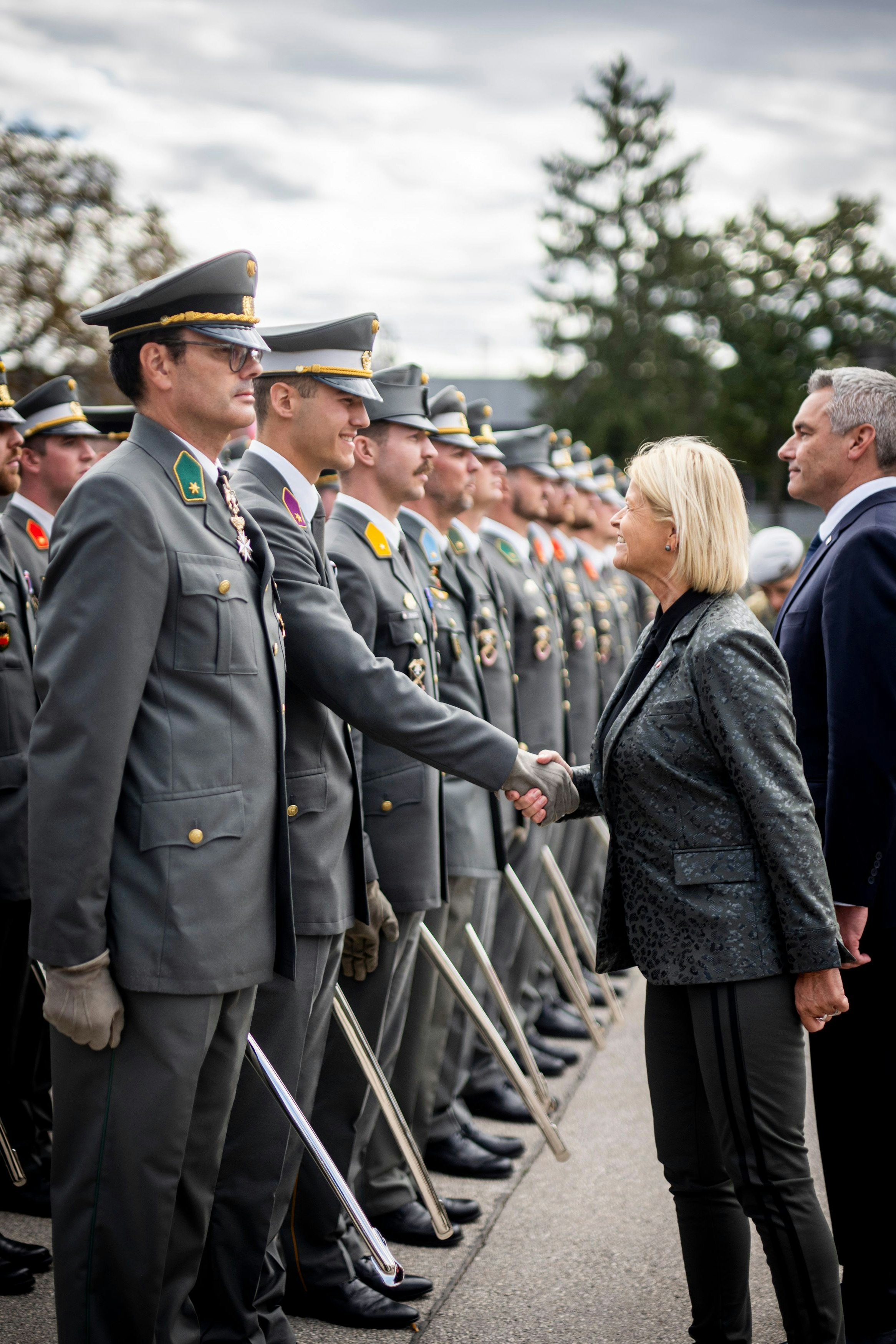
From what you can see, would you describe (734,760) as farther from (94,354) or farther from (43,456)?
(94,354)

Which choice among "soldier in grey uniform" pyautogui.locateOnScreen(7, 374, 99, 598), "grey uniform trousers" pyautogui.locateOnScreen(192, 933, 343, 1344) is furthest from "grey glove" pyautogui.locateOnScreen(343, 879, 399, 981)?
"soldier in grey uniform" pyautogui.locateOnScreen(7, 374, 99, 598)

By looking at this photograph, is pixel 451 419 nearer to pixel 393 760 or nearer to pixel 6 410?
pixel 6 410

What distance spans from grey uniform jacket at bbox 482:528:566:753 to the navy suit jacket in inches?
108

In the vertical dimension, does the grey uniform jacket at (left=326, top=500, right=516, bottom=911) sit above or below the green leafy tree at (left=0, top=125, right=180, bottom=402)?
below

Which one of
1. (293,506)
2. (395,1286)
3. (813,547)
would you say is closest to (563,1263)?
(395,1286)

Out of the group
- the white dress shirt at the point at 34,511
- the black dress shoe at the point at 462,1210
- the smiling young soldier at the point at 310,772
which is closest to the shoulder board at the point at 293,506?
the smiling young soldier at the point at 310,772

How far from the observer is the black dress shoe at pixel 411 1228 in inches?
151

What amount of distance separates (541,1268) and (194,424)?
244cm

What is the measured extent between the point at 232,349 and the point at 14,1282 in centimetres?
236

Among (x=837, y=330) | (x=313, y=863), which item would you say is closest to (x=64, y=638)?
(x=313, y=863)

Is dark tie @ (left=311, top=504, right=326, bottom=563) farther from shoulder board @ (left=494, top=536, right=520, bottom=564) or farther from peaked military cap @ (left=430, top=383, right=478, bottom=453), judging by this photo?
shoulder board @ (left=494, top=536, right=520, bottom=564)

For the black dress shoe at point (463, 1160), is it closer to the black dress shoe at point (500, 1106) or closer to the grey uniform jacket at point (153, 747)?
the black dress shoe at point (500, 1106)

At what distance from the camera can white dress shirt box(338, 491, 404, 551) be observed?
3.99 meters

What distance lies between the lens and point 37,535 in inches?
194
